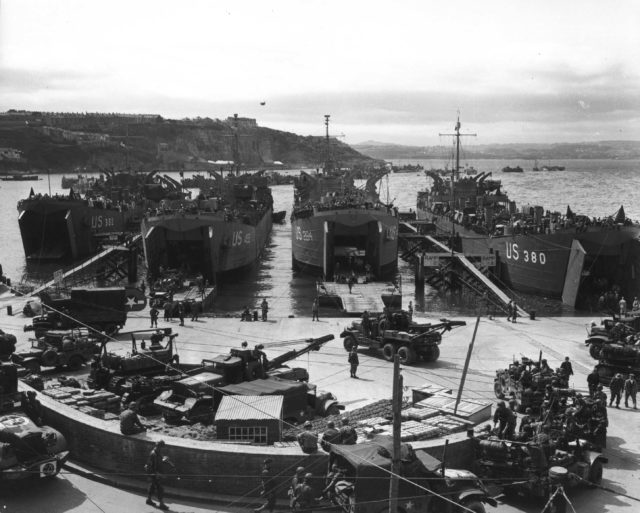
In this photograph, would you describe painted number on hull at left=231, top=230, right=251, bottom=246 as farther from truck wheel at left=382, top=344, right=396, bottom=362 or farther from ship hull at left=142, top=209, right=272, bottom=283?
truck wheel at left=382, top=344, right=396, bottom=362

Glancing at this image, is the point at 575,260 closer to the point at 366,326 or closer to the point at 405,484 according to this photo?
the point at 366,326

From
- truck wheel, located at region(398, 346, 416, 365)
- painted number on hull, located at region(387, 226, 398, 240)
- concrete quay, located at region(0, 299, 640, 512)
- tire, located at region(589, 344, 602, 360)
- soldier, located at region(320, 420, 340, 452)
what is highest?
painted number on hull, located at region(387, 226, 398, 240)

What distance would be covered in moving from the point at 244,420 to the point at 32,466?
423 cm

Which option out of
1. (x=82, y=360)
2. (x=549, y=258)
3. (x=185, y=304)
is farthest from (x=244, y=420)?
(x=549, y=258)

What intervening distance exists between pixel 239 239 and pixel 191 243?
14.2ft

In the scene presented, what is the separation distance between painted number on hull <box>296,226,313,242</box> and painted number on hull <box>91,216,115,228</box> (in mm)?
21536

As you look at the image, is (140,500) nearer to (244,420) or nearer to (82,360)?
(244,420)

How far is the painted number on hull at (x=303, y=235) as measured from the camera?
171 feet

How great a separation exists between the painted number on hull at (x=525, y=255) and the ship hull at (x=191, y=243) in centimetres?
1883

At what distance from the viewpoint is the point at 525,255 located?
45156mm

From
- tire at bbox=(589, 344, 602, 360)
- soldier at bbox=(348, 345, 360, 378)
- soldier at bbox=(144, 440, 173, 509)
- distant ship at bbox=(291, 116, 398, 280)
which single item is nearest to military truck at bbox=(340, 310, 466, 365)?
soldier at bbox=(348, 345, 360, 378)

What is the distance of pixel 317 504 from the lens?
13.0m

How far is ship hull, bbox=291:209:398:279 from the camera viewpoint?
48.4m

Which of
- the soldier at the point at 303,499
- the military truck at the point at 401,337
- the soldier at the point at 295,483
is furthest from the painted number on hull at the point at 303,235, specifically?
the soldier at the point at 303,499
